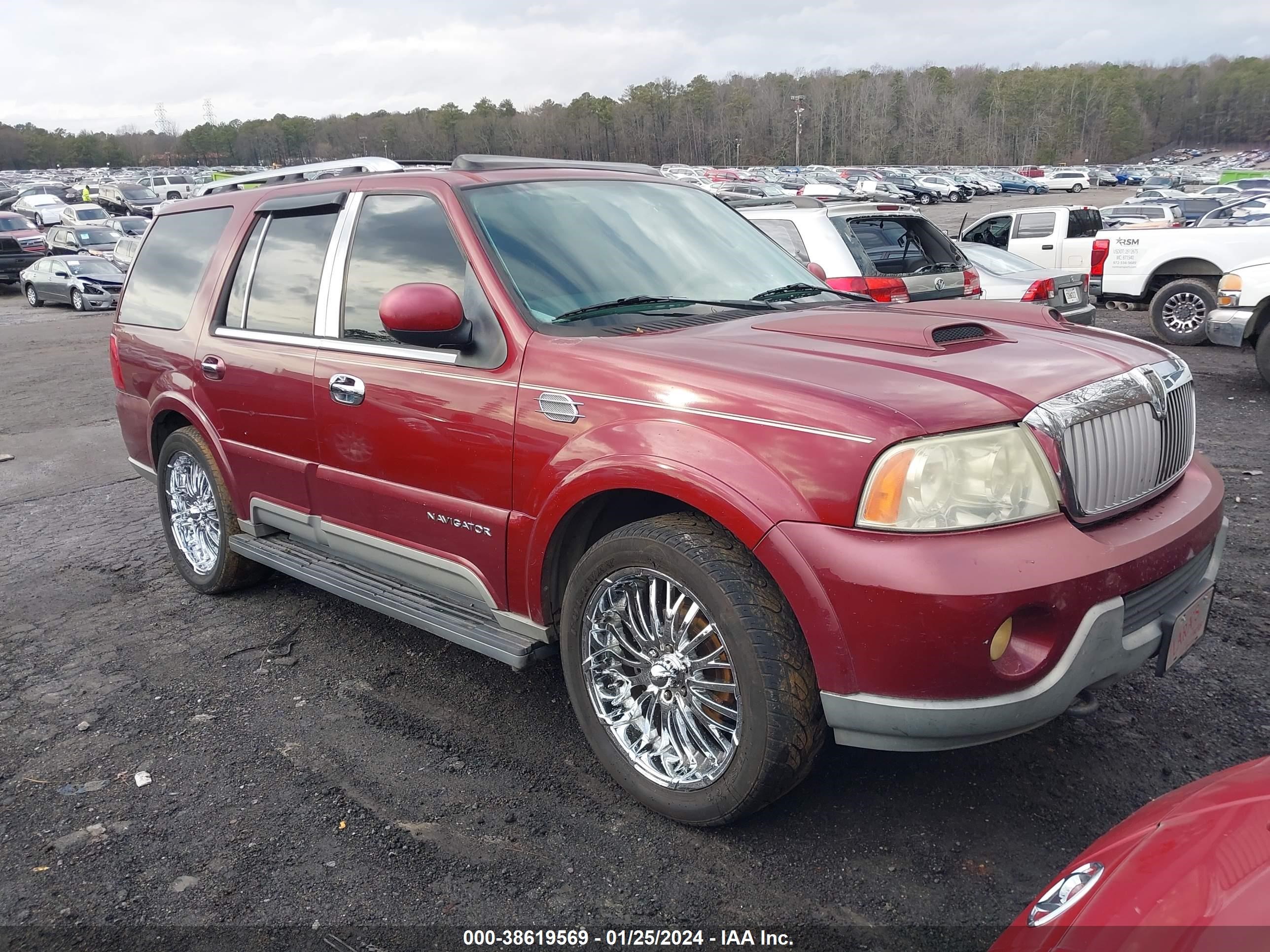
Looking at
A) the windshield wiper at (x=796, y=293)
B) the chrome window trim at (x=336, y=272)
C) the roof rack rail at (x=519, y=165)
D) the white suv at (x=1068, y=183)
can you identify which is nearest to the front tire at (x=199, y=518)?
the chrome window trim at (x=336, y=272)

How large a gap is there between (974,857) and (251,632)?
332 cm

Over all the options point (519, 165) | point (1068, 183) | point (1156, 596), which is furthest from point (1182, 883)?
point (1068, 183)

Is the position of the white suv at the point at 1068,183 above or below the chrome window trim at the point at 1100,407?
above

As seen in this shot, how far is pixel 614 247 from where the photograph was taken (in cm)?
356

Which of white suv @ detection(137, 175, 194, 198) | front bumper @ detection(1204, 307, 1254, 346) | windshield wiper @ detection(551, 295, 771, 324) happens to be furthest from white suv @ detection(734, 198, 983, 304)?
white suv @ detection(137, 175, 194, 198)

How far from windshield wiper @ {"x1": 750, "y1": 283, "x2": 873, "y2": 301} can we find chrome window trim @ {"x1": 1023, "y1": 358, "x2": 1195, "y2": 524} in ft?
4.43

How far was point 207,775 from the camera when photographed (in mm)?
3312

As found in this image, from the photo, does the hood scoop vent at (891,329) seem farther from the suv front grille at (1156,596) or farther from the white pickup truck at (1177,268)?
the white pickup truck at (1177,268)

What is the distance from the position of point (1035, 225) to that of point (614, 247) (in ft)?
47.7

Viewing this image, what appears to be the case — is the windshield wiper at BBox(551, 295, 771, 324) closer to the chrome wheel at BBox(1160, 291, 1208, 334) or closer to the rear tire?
the rear tire

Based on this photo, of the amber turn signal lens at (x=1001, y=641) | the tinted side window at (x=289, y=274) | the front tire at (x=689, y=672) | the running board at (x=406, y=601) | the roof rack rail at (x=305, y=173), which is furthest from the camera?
the roof rack rail at (x=305, y=173)

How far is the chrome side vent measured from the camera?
2.95 meters

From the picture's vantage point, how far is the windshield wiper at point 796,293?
3.75 metres

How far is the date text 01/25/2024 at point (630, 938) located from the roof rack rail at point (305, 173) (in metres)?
3.07
